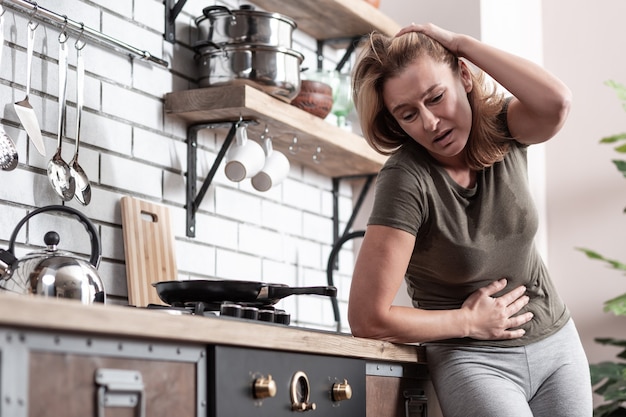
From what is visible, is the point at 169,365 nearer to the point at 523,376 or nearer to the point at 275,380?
the point at 275,380

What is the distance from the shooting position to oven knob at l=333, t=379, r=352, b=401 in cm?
172

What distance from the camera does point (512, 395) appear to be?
6.29ft

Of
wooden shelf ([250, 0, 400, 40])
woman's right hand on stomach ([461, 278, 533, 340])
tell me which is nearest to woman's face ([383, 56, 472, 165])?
woman's right hand on stomach ([461, 278, 533, 340])

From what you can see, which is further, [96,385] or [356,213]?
[356,213]

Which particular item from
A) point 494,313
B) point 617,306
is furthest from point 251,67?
point 617,306

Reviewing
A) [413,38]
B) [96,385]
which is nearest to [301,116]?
[413,38]

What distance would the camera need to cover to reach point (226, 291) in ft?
6.09

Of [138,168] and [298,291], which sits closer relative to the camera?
[298,291]

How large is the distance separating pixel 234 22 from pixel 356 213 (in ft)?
3.35

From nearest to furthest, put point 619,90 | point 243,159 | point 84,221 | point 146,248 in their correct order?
point 84,221 → point 146,248 → point 243,159 → point 619,90

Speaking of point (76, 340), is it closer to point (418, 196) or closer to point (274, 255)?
point (418, 196)

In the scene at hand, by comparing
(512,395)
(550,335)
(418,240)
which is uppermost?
(418,240)

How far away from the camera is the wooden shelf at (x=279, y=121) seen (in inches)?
94.0

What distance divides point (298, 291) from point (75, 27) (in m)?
0.78
